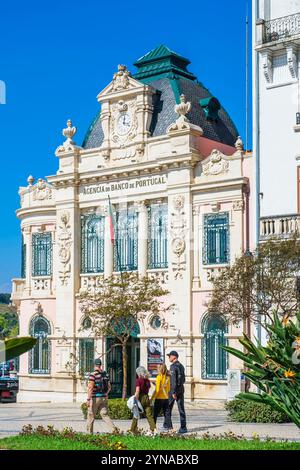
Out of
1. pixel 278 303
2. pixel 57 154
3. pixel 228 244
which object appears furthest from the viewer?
pixel 57 154

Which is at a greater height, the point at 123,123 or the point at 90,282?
the point at 123,123

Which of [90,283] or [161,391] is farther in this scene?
[90,283]

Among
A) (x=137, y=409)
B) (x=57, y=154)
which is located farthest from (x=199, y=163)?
(x=137, y=409)

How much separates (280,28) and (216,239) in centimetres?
807

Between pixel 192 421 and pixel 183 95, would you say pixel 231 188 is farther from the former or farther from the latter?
pixel 192 421

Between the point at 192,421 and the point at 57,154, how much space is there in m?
18.0

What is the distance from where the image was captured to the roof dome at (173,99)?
39375 millimetres

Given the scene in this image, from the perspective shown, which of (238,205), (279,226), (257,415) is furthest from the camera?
(238,205)

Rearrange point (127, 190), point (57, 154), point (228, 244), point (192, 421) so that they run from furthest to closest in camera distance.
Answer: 1. point (57, 154)
2. point (127, 190)
3. point (228, 244)
4. point (192, 421)

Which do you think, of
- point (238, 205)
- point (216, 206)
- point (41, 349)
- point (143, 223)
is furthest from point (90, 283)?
point (238, 205)

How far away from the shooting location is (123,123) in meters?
39.9

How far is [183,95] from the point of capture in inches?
1470

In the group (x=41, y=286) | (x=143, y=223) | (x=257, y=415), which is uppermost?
(x=143, y=223)

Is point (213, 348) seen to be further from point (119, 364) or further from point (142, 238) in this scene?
point (142, 238)
